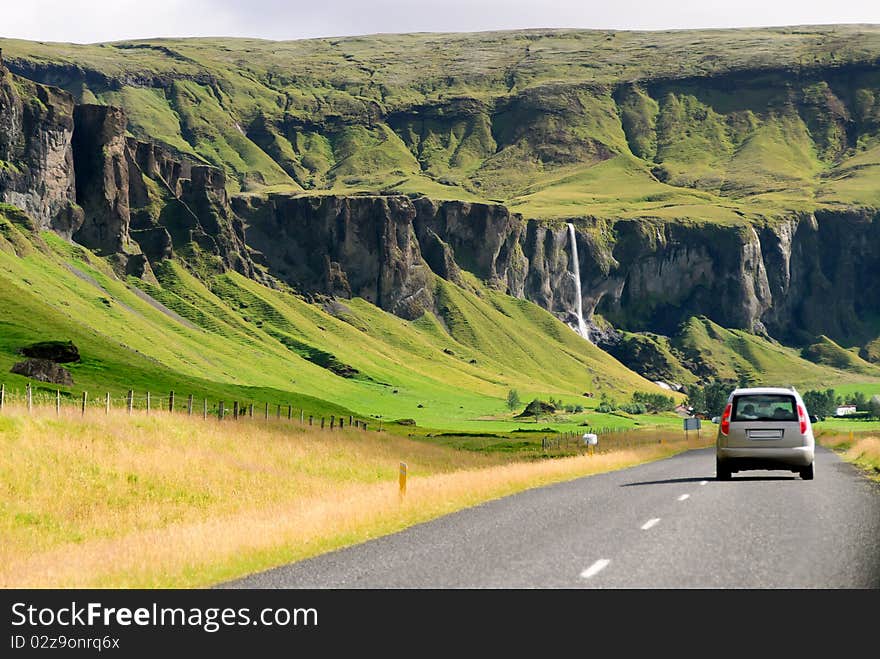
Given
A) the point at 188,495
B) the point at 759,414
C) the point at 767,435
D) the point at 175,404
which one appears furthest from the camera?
the point at 175,404

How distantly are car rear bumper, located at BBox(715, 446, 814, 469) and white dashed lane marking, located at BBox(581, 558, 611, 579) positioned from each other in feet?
55.4

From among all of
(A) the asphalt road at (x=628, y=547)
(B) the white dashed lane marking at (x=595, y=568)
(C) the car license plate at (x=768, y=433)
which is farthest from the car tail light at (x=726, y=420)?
(B) the white dashed lane marking at (x=595, y=568)

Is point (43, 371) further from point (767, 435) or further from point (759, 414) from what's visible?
point (767, 435)

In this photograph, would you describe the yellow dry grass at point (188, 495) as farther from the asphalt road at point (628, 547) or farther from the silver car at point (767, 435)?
the silver car at point (767, 435)

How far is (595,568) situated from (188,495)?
80.6 ft

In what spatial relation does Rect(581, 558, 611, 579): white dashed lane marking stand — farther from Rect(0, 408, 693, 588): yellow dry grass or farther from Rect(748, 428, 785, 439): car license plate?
Rect(748, 428, 785, 439): car license plate

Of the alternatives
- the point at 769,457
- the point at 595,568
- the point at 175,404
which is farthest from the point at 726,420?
the point at 175,404

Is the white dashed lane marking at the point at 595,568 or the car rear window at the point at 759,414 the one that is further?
the car rear window at the point at 759,414

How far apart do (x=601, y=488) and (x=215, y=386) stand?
12101cm

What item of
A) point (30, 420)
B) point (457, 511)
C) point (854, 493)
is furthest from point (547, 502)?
point (30, 420)

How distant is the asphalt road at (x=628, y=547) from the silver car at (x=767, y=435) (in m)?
2.80

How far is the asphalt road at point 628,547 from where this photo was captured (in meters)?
16.1

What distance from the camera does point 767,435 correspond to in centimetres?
3328

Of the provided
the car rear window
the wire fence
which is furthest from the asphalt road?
the wire fence
